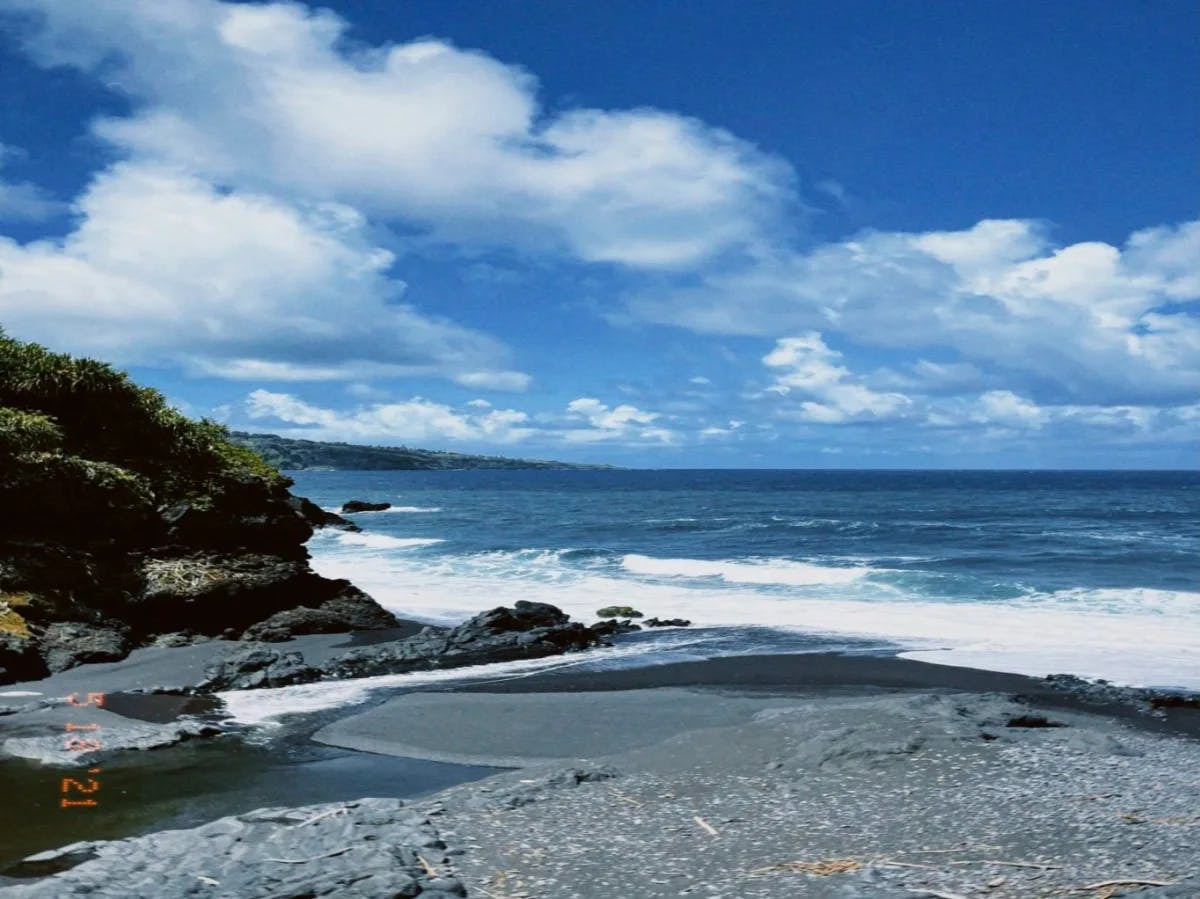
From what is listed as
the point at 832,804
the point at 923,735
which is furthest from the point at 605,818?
the point at 923,735

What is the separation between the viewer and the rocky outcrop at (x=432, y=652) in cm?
1750

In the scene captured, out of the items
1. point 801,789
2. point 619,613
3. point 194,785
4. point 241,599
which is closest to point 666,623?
point 619,613

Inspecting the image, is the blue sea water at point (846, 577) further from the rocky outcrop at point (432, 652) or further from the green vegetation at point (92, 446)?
the green vegetation at point (92, 446)

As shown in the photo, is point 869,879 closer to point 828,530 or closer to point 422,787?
point 422,787

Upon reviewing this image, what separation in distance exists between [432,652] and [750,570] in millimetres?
21720

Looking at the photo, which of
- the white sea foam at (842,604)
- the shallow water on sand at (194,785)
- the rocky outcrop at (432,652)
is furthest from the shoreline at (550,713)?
the white sea foam at (842,604)

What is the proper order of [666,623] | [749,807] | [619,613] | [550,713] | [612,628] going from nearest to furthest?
[749,807] → [550,713] → [612,628] → [666,623] → [619,613]

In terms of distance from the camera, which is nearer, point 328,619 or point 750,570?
point 328,619
